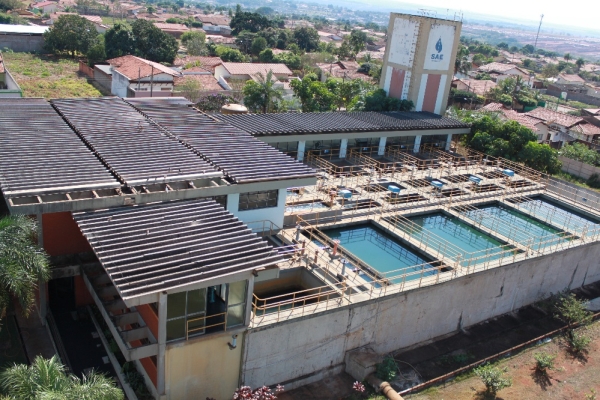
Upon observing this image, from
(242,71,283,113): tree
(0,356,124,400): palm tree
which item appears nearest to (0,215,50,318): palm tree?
(0,356,124,400): palm tree

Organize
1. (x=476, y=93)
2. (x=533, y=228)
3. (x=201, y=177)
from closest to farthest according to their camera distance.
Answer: (x=201, y=177) → (x=533, y=228) → (x=476, y=93)

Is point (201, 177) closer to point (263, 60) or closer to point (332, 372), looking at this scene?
point (332, 372)

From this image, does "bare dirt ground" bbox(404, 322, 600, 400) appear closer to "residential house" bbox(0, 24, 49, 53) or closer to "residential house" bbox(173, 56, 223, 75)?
"residential house" bbox(173, 56, 223, 75)

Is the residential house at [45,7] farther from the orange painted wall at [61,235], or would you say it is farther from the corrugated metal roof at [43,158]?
the orange painted wall at [61,235]

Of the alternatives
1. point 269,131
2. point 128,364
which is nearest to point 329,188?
point 269,131

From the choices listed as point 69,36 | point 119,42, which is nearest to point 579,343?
point 119,42

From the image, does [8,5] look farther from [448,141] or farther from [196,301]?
[196,301]

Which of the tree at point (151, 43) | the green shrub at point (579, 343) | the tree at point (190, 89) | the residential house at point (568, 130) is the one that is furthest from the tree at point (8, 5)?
the green shrub at point (579, 343)
